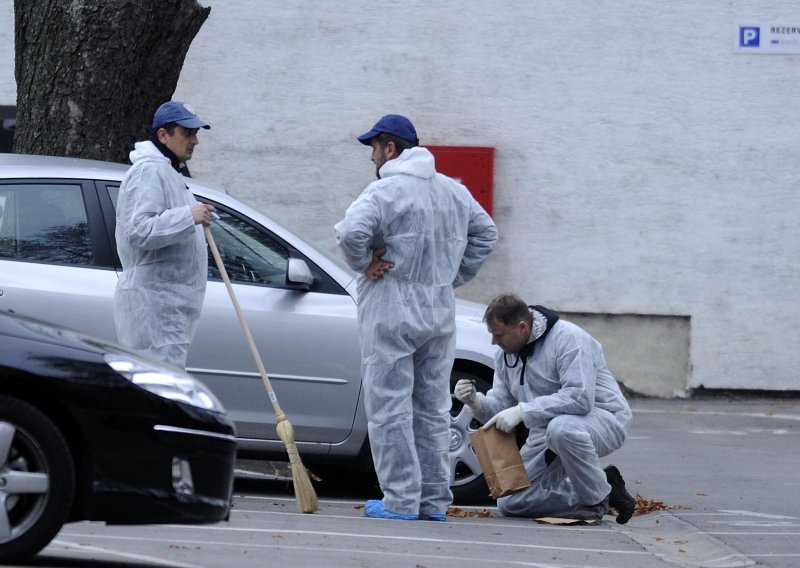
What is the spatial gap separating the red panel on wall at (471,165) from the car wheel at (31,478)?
1003 centimetres

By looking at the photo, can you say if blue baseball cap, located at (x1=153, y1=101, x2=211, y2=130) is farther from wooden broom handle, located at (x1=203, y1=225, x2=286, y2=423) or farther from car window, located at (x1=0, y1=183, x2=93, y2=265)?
car window, located at (x1=0, y1=183, x2=93, y2=265)

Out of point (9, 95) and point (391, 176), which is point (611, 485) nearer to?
point (391, 176)

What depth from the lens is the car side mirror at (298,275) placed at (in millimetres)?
8039

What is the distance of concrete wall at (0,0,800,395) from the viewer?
49.0 feet

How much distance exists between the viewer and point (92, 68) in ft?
31.8

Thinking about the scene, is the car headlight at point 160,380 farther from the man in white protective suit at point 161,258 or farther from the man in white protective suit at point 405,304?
the man in white protective suit at point 405,304

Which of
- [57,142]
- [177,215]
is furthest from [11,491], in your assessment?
[57,142]

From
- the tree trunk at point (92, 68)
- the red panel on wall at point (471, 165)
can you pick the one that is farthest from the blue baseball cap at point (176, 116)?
the red panel on wall at point (471, 165)

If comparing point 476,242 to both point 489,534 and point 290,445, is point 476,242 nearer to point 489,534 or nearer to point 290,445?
point 290,445

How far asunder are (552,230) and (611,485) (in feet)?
23.7

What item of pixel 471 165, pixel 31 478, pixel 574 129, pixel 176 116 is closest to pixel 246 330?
pixel 176 116

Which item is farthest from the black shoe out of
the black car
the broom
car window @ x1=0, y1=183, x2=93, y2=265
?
the black car

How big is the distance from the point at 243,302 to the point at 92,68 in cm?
237

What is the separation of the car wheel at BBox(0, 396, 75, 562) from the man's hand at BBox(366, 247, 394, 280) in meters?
2.60
